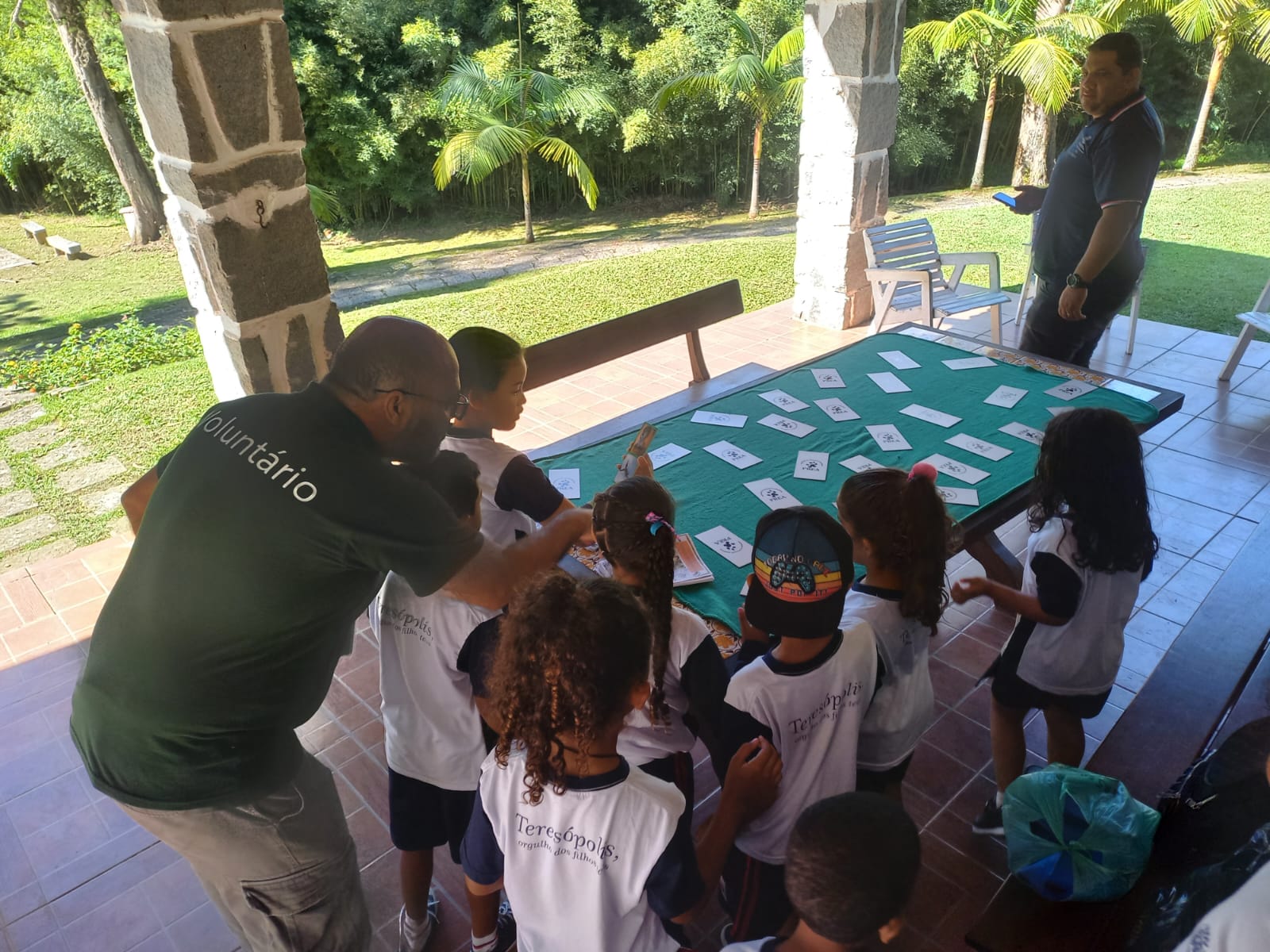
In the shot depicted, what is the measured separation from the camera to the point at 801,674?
5.90ft

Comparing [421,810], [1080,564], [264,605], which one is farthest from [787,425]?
[264,605]

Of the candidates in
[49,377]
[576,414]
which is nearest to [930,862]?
[576,414]

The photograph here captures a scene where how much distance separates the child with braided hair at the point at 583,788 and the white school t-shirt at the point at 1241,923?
0.74 metres

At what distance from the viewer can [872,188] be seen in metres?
6.28

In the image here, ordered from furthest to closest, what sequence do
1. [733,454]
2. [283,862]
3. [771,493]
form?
[733,454]
[771,493]
[283,862]

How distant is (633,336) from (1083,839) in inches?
142

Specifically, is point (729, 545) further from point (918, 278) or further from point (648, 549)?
point (918, 278)

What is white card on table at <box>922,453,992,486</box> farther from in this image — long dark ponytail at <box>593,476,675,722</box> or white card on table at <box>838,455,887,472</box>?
long dark ponytail at <box>593,476,675,722</box>

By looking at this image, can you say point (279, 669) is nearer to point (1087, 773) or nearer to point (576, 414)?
point (1087, 773)

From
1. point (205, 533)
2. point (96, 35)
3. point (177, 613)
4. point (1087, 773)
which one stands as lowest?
point (1087, 773)

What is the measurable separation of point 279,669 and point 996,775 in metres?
2.17

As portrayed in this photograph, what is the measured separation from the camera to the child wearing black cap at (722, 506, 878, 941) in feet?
5.83

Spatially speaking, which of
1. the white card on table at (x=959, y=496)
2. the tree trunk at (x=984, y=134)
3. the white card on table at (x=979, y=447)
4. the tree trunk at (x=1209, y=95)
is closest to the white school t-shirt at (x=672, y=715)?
the white card on table at (x=959, y=496)

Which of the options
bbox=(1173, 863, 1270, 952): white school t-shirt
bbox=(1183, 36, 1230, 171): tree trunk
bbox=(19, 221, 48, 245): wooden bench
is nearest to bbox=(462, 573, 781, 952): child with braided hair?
bbox=(1173, 863, 1270, 952): white school t-shirt
